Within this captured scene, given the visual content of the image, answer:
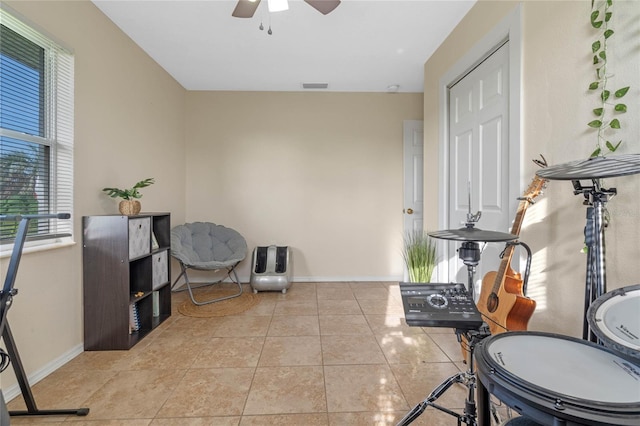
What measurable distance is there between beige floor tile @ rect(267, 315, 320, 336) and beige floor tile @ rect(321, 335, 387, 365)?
0.19 meters

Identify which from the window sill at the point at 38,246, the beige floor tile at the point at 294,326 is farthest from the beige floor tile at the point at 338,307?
the window sill at the point at 38,246

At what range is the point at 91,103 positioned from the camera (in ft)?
7.19

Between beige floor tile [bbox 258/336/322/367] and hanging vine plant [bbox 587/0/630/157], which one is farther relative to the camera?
beige floor tile [bbox 258/336/322/367]

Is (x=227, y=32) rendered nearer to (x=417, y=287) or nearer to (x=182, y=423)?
(x=417, y=287)

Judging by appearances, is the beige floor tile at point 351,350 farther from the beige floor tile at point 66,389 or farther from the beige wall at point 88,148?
the beige wall at point 88,148

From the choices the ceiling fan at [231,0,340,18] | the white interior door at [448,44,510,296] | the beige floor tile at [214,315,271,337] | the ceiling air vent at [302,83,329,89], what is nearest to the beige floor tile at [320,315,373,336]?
the beige floor tile at [214,315,271,337]

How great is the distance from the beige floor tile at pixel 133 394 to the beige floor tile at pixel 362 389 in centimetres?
92

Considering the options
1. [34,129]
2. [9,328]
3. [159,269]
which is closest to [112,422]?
[9,328]

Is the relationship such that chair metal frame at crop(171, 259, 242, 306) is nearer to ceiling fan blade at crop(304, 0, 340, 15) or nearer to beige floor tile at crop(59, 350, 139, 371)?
beige floor tile at crop(59, 350, 139, 371)

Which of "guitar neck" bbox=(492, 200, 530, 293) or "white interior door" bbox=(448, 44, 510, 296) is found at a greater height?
"white interior door" bbox=(448, 44, 510, 296)

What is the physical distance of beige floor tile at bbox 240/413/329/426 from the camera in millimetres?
1420

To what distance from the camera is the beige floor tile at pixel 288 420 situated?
4.66 ft

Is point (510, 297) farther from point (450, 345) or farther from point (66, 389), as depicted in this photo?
point (66, 389)

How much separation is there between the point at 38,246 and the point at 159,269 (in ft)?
3.06
